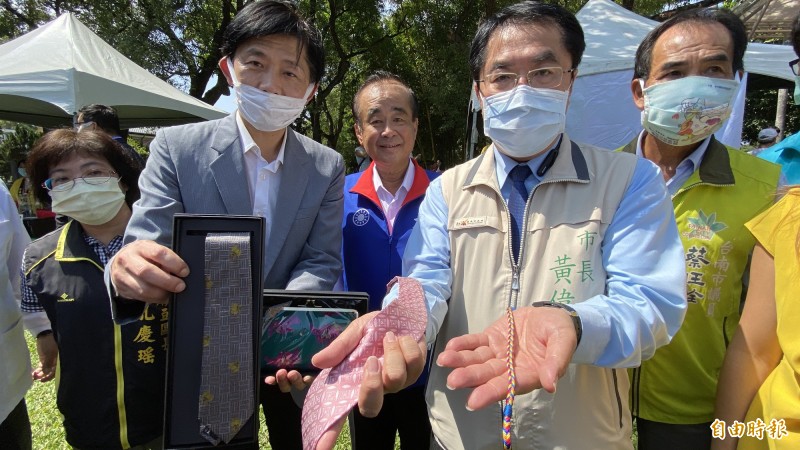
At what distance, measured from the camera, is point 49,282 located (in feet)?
6.66

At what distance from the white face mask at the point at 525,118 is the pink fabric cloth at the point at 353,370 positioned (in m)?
0.65

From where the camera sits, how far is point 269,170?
190 cm

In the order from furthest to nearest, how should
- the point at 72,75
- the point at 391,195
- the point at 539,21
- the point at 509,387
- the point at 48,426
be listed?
the point at 72,75, the point at 48,426, the point at 391,195, the point at 539,21, the point at 509,387

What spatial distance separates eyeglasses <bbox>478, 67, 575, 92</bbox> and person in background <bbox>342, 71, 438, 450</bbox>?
3.43ft

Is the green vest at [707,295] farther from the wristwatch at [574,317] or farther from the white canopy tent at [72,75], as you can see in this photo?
the white canopy tent at [72,75]

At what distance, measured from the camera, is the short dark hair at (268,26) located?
1.80 meters

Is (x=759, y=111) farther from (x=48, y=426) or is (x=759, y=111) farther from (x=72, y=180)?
(x=48, y=426)

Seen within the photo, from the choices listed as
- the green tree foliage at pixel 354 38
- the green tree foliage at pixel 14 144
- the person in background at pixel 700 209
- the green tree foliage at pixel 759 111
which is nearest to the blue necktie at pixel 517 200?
the person in background at pixel 700 209

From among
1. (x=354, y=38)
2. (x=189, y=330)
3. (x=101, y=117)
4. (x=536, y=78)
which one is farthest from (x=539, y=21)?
(x=354, y=38)

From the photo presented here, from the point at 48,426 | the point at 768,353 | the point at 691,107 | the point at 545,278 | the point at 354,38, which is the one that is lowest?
the point at 48,426

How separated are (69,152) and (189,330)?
149 centimetres

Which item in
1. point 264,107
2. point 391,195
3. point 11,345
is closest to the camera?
point 264,107

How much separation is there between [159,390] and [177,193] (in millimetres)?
919

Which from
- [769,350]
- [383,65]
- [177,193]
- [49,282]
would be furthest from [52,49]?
[383,65]
